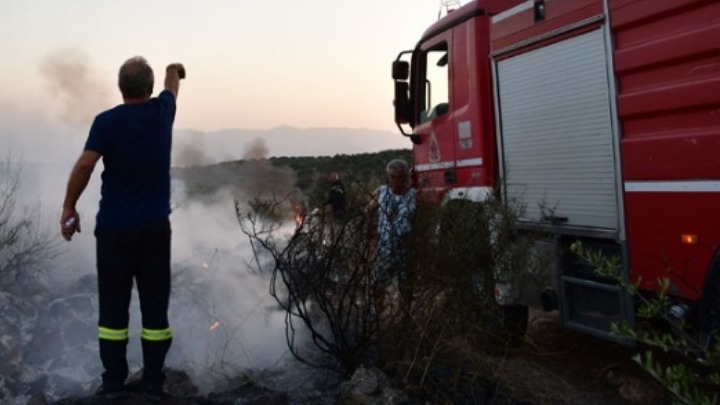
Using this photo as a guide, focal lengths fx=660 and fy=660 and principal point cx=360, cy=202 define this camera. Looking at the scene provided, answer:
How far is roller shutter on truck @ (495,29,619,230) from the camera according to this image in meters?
4.75

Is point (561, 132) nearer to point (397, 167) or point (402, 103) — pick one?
point (397, 167)

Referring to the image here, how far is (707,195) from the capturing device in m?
3.90

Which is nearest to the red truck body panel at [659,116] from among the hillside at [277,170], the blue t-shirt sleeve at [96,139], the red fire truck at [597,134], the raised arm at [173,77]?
the red fire truck at [597,134]

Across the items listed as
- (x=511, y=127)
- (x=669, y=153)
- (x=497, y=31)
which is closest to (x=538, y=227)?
(x=511, y=127)

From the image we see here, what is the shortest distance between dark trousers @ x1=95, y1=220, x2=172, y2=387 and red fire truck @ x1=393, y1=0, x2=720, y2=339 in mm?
2116

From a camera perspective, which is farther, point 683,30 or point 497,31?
point 497,31

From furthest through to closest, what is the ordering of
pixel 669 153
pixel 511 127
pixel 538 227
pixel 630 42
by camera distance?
1. pixel 511 127
2. pixel 538 227
3. pixel 630 42
4. pixel 669 153

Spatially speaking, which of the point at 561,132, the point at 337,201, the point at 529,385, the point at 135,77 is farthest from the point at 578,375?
the point at 135,77

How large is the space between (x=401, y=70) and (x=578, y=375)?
3.56 m

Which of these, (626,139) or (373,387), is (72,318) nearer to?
(373,387)

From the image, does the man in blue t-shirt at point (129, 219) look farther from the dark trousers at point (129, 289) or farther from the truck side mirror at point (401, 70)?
the truck side mirror at point (401, 70)

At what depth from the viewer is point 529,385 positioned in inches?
187

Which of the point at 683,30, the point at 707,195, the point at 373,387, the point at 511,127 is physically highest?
the point at 683,30

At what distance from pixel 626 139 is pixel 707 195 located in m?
0.77
